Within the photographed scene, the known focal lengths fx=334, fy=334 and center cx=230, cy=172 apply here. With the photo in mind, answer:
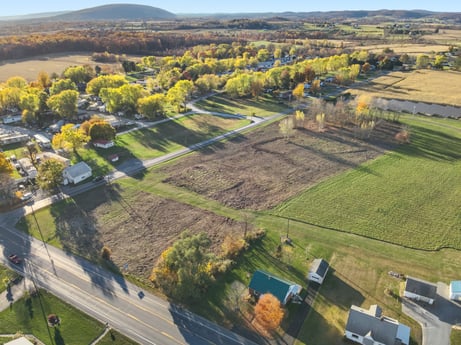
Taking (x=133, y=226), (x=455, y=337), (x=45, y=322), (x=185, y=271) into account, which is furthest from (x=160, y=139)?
(x=455, y=337)

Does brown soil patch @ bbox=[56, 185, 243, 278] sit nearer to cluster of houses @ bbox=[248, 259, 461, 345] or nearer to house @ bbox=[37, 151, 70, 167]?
cluster of houses @ bbox=[248, 259, 461, 345]

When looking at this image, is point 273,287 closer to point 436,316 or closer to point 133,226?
point 436,316

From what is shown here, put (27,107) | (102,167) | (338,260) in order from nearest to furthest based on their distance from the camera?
1. (338,260)
2. (102,167)
3. (27,107)

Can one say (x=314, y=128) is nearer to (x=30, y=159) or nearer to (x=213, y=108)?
(x=213, y=108)

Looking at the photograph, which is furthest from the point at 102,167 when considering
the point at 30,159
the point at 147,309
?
the point at 147,309

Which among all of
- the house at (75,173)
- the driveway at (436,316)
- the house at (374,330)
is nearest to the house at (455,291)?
the driveway at (436,316)

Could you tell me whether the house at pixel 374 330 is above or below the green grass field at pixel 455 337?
above

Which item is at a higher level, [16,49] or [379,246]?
[16,49]

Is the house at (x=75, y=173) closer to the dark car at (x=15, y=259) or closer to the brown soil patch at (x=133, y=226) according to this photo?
the brown soil patch at (x=133, y=226)
